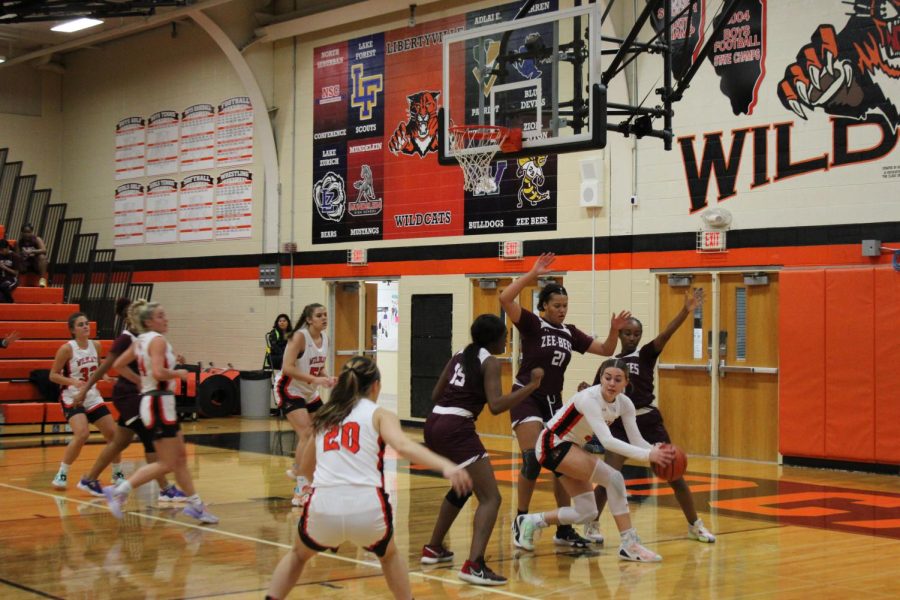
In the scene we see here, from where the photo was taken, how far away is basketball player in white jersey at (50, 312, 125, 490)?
1101 centimetres

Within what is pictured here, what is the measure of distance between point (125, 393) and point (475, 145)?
4332 millimetres

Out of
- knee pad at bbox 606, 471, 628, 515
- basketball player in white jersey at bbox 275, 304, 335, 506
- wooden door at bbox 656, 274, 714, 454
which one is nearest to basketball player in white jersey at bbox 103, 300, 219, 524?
basketball player in white jersey at bbox 275, 304, 335, 506

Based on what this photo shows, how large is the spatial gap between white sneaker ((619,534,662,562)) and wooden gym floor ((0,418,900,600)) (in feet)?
A: 0.32

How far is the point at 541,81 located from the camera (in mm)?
10969

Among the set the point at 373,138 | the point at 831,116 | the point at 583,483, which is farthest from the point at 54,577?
the point at 373,138

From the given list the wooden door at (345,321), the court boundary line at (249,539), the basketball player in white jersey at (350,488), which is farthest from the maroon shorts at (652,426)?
the wooden door at (345,321)

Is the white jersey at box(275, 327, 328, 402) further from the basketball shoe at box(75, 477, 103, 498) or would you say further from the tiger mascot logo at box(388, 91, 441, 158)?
the tiger mascot logo at box(388, 91, 441, 158)

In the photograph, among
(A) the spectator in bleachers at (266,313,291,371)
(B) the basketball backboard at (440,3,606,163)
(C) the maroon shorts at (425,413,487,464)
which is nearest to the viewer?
(C) the maroon shorts at (425,413,487,464)

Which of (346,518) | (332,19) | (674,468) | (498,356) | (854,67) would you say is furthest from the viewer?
(332,19)

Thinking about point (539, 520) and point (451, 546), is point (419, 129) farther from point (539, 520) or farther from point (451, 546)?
A: point (539, 520)

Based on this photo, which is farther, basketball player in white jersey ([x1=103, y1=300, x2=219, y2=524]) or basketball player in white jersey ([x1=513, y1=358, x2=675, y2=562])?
basketball player in white jersey ([x1=103, y1=300, x2=219, y2=524])

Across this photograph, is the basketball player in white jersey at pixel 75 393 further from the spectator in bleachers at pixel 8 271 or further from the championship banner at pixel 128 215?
the championship banner at pixel 128 215

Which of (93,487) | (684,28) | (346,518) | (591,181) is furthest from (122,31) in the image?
(346,518)

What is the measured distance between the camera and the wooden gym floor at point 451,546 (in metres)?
6.79
